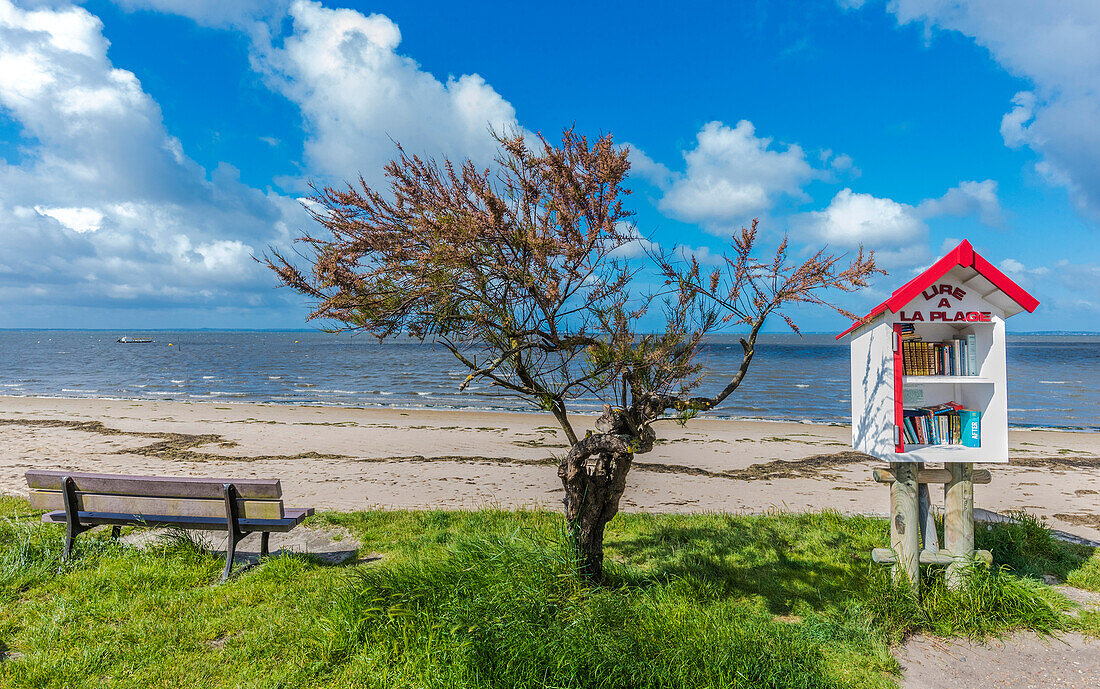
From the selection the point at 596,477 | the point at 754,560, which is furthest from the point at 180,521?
the point at 754,560

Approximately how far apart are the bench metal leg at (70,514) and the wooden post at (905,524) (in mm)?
7398

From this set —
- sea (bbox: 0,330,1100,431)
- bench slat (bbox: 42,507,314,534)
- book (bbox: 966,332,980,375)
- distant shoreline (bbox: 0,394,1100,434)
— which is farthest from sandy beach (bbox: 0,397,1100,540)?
book (bbox: 966,332,980,375)

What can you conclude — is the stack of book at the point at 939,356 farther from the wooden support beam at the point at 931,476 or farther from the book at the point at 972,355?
the wooden support beam at the point at 931,476

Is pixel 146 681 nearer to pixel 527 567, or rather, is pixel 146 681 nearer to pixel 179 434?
pixel 527 567

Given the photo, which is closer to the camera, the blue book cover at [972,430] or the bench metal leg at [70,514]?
the blue book cover at [972,430]

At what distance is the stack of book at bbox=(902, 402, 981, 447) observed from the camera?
186 inches

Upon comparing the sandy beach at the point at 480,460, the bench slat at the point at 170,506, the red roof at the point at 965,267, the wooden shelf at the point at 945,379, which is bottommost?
the sandy beach at the point at 480,460

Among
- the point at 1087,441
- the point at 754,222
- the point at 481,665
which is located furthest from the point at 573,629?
the point at 1087,441

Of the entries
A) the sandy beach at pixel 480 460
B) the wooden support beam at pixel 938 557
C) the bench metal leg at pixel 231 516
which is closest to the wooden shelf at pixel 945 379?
the wooden support beam at pixel 938 557

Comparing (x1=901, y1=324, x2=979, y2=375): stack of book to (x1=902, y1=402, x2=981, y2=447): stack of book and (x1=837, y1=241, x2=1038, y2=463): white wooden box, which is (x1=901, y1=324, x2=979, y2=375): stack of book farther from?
(x1=902, y1=402, x2=981, y2=447): stack of book

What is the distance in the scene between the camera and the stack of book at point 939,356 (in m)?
→ 4.74

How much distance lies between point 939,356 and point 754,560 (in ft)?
8.44

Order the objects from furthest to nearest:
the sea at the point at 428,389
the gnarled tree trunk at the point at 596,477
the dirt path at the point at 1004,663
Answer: the sea at the point at 428,389 → the gnarled tree trunk at the point at 596,477 → the dirt path at the point at 1004,663

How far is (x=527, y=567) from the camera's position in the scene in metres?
3.97
